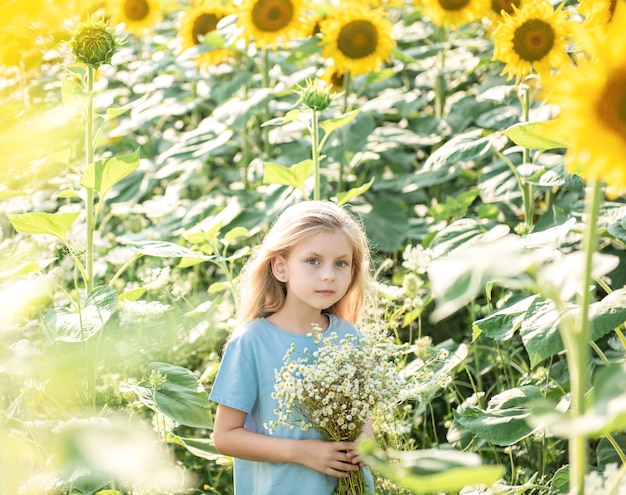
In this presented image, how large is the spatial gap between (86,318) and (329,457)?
48cm

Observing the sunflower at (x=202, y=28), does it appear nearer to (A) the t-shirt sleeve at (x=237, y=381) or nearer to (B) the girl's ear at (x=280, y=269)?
(B) the girl's ear at (x=280, y=269)

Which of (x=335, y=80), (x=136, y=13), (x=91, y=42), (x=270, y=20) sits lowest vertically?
(x=91, y=42)

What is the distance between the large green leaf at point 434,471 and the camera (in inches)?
17.9

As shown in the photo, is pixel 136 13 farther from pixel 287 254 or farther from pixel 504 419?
pixel 504 419

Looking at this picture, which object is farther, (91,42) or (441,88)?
(441,88)

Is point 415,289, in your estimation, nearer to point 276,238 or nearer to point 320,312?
point 320,312

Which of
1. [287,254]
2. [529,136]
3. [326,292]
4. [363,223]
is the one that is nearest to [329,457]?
[326,292]

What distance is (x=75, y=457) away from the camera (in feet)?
0.79

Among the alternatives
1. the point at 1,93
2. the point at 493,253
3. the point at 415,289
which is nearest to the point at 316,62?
the point at 415,289

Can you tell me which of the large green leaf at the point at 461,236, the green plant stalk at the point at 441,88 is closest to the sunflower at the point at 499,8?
the green plant stalk at the point at 441,88

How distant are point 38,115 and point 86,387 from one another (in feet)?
4.51

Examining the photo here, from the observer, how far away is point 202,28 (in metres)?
2.96

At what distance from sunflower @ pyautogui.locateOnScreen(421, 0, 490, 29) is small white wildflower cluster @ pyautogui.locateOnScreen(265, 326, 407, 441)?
1615 millimetres

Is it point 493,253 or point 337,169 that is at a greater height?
point 337,169
